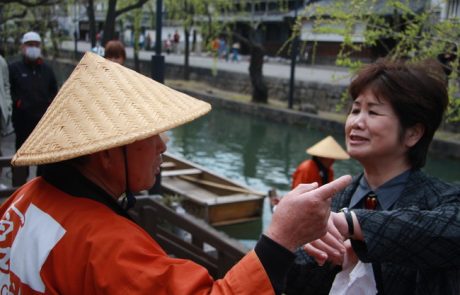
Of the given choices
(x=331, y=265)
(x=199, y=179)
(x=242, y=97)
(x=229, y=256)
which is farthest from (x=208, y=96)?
(x=331, y=265)

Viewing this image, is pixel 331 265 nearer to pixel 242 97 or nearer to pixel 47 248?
pixel 47 248

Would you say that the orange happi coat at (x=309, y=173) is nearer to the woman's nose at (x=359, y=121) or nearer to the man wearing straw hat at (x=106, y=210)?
the woman's nose at (x=359, y=121)

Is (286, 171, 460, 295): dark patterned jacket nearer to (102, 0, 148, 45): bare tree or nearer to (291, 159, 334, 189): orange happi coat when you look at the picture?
(291, 159, 334, 189): orange happi coat

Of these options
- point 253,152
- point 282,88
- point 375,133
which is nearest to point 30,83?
point 375,133

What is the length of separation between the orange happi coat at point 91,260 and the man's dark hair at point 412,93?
778 mm

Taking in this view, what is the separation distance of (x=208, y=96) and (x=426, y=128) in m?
17.0

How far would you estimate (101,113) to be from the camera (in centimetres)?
142

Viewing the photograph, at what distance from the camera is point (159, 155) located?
1.60m

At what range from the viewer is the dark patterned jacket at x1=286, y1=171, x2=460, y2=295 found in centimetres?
149

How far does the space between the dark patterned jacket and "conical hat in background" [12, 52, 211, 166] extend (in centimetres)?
63

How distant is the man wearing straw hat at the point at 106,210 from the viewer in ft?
4.18

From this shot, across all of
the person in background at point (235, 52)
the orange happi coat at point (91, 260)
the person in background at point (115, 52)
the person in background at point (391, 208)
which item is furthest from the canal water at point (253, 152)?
the person in background at point (235, 52)

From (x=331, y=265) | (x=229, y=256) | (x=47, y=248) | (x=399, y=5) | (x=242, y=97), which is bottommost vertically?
(x=242, y=97)

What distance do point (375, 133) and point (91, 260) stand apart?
0.99 metres
